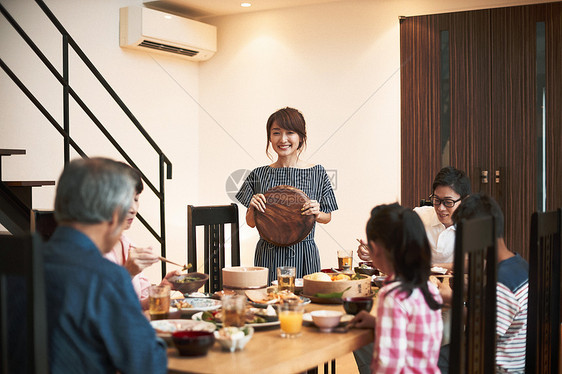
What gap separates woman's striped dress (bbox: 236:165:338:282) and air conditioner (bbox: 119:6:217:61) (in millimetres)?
2592

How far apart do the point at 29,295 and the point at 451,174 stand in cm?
212

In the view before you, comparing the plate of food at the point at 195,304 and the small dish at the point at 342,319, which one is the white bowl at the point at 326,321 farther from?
the plate of food at the point at 195,304

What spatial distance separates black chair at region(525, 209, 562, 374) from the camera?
1960mm

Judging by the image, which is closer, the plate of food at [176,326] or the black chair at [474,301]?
the black chair at [474,301]

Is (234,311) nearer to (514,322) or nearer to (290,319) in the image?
(290,319)

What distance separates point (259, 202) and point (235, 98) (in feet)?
10.3

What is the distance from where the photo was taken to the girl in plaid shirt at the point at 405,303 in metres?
1.61

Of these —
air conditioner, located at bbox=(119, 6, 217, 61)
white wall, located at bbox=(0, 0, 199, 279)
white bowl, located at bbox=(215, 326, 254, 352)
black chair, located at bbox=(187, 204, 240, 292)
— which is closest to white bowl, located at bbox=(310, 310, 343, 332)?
white bowl, located at bbox=(215, 326, 254, 352)

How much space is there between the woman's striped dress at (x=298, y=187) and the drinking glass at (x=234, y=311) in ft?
4.66

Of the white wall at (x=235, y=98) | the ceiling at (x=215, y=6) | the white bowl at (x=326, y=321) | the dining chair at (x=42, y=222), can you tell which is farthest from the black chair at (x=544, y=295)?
the ceiling at (x=215, y=6)

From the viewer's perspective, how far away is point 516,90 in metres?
4.71

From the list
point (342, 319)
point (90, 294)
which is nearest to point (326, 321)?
point (342, 319)

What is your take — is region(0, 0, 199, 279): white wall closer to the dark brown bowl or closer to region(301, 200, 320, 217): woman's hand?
region(301, 200, 320, 217): woman's hand

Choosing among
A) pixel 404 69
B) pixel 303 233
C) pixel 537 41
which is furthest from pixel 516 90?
pixel 303 233
